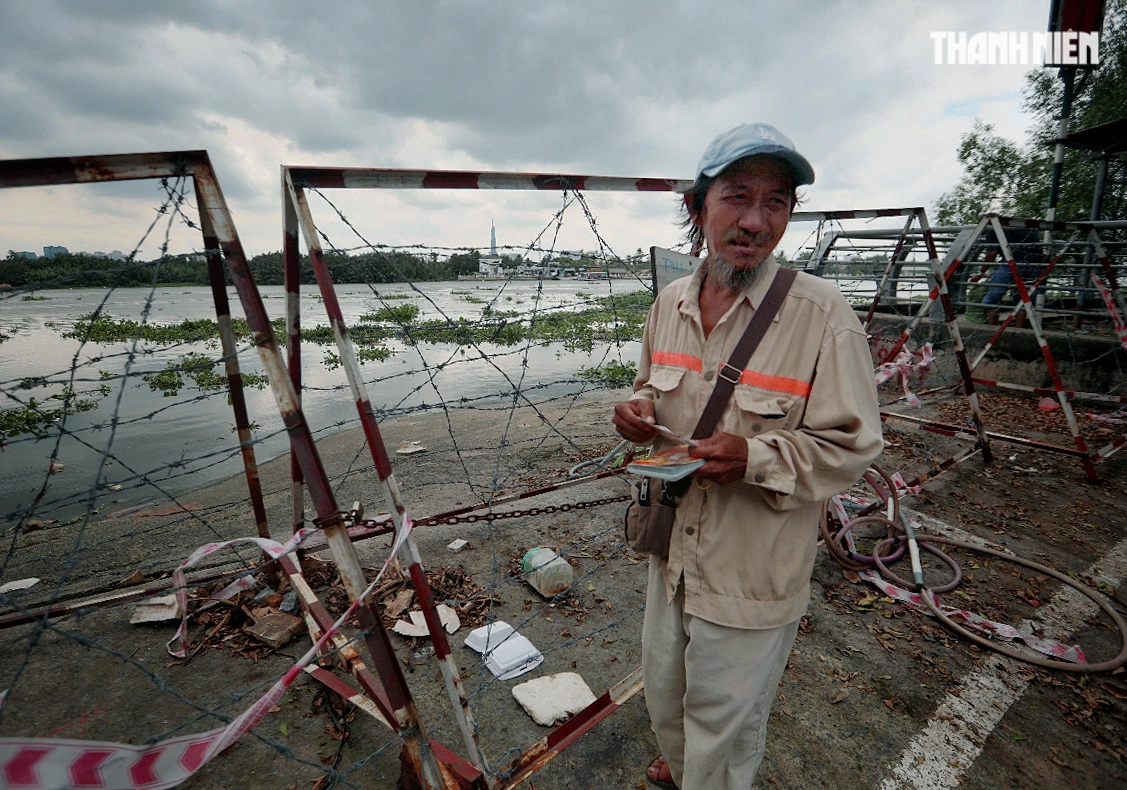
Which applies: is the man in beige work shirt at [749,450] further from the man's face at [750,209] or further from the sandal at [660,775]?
the sandal at [660,775]

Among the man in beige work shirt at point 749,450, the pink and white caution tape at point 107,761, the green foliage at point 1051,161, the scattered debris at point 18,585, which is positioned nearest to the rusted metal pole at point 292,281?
the pink and white caution tape at point 107,761

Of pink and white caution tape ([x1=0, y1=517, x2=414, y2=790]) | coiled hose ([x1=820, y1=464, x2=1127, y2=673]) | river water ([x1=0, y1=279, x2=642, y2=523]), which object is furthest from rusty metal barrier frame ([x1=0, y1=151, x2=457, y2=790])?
coiled hose ([x1=820, y1=464, x2=1127, y2=673])

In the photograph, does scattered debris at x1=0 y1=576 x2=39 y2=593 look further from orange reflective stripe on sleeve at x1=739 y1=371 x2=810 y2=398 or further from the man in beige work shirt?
orange reflective stripe on sleeve at x1=739 y1=371 x2=810 y2=398

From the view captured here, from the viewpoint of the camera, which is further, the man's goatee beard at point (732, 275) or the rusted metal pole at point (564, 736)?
the rusted metal pole at point (564, 736)

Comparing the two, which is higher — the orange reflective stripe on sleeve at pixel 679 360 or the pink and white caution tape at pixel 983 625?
the orange reflective stripe on sleeve at pixel 679 360

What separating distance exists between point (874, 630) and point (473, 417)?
7221 millimetres

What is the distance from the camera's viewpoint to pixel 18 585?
3924 mm

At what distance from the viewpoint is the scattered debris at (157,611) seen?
3354mm

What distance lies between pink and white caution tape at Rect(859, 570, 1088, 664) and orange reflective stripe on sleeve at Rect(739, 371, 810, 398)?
289cm

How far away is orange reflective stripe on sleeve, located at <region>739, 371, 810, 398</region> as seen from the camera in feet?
5.47

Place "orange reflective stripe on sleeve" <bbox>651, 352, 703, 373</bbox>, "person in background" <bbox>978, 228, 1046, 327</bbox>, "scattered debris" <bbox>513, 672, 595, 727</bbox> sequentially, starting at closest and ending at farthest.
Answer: "orange reflective stripe on sleeve" <bbox>651, 352, 703, 373</bbox>
"scattered debris" <bbox>513, 672, 595, 727</bbox>
"person in background" <bbox>978, 228, 1046, 327</bbox>

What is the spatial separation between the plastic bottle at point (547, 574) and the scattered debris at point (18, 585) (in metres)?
3.91

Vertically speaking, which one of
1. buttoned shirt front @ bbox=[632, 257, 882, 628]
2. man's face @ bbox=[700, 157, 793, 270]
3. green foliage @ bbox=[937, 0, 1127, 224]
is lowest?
buttoned shirt front @ bbox=[632, 257, 882, 628]

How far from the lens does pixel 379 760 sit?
2447 mm
